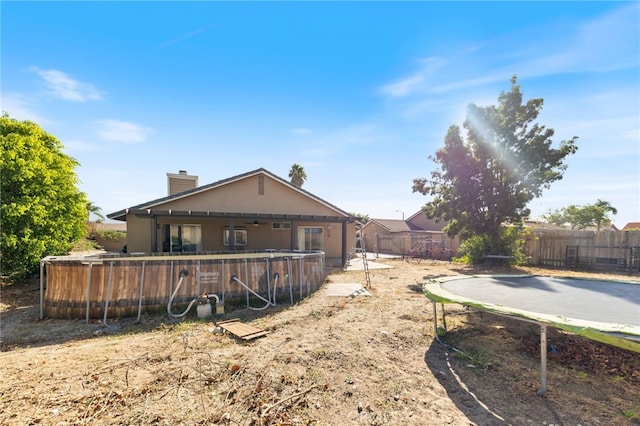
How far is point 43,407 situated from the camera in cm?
294

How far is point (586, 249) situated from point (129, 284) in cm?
2007

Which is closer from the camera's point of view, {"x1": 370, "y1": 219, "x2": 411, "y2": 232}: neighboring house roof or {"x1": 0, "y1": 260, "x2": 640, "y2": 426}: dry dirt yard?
{"x1": 0, "y1": 260, "x2": 640, "y2": 426}: dry dirt yard

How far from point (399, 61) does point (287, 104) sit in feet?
15.9

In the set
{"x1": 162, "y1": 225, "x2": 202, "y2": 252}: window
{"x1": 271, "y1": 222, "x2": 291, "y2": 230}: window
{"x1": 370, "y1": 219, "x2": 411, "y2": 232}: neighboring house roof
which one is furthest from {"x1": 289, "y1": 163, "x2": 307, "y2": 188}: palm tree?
{"x1": 162, "y1": 225, "x2": 202, "y2": 252}: window

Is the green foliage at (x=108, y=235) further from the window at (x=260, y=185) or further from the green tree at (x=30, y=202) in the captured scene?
the window at (x=260, y=185)

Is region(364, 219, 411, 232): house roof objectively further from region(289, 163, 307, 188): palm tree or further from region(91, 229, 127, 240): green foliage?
region(91, 229, 127, 240): green foliage

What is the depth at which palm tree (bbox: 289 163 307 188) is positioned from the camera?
29062mm

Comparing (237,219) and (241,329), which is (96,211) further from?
(241,329)

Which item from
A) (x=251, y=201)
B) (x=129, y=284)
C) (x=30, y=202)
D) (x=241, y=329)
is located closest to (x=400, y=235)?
(x=251, y=201)

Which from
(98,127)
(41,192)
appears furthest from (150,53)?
(41,192)

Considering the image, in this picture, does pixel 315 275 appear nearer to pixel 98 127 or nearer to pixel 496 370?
pixel 496 370

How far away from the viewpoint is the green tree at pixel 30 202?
337 inches

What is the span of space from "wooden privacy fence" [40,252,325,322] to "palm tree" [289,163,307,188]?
2236 cm

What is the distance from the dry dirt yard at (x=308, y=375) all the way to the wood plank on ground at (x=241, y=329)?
134 mm
